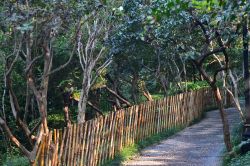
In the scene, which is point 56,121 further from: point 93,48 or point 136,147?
point 93,48

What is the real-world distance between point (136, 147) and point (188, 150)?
1.62 meters

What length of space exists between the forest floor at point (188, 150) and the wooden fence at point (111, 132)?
600 mm

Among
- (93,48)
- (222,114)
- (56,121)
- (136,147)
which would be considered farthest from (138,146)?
(56,121)

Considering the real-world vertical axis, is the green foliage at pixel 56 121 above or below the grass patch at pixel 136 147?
above

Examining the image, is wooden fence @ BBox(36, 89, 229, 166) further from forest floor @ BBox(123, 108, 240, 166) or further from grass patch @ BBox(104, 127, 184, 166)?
forest floor @ BBox(123, 108, 240, 166)

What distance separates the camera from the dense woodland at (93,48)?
300 inches

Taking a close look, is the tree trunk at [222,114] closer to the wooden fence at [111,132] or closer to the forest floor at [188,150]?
the forest floor at [188,150]

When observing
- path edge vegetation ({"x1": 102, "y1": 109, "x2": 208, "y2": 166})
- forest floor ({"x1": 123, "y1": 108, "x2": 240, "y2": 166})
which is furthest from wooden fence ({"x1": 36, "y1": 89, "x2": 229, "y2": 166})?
forest floor ({"x1": 123, "y1": 108, "x2": 240, "y2": 166})

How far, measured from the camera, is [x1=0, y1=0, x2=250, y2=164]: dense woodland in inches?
300

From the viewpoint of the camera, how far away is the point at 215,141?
53.5ft

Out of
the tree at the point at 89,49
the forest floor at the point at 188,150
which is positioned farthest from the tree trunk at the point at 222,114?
the tree at the point at 89,49

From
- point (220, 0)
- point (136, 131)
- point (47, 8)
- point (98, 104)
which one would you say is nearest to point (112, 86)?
point (98, 104)

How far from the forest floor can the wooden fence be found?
1.97ft

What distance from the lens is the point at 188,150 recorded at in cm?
1468
